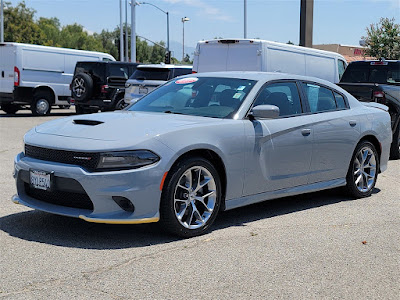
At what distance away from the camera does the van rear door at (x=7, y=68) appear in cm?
2042

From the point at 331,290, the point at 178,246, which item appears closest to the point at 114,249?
the point at 178,246

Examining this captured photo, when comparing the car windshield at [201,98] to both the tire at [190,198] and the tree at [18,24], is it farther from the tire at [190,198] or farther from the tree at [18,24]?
the tree at [18,24]

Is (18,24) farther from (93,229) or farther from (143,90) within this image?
(93,229)

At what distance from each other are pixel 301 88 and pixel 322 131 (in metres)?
0.53

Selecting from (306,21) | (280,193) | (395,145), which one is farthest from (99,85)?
(280,193)

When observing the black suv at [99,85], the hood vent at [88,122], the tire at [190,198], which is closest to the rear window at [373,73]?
the black suv at [99,85]

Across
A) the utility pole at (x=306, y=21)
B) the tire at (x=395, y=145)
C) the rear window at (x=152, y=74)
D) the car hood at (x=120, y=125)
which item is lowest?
the tire at (x=395, y=145)

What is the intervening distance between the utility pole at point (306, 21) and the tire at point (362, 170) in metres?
10.9

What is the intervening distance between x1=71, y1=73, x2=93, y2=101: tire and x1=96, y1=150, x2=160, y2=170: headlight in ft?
48.2

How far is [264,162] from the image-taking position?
20.4ft

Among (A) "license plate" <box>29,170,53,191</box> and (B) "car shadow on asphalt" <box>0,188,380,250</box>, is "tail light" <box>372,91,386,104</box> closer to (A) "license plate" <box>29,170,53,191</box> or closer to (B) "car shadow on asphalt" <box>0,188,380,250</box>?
(B) "car shadow on asphalt" <box>0,188,380,250</box>

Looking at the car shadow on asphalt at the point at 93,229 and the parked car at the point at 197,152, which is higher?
the parked car at the point at 197,152

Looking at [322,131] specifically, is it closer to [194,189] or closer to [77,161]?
[194,189]

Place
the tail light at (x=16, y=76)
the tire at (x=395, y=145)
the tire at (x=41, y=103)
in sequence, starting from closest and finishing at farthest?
the tire at (x=395, y=145)
the tail light at (x=16, y=76)
the tire at (x=41, y=103)
